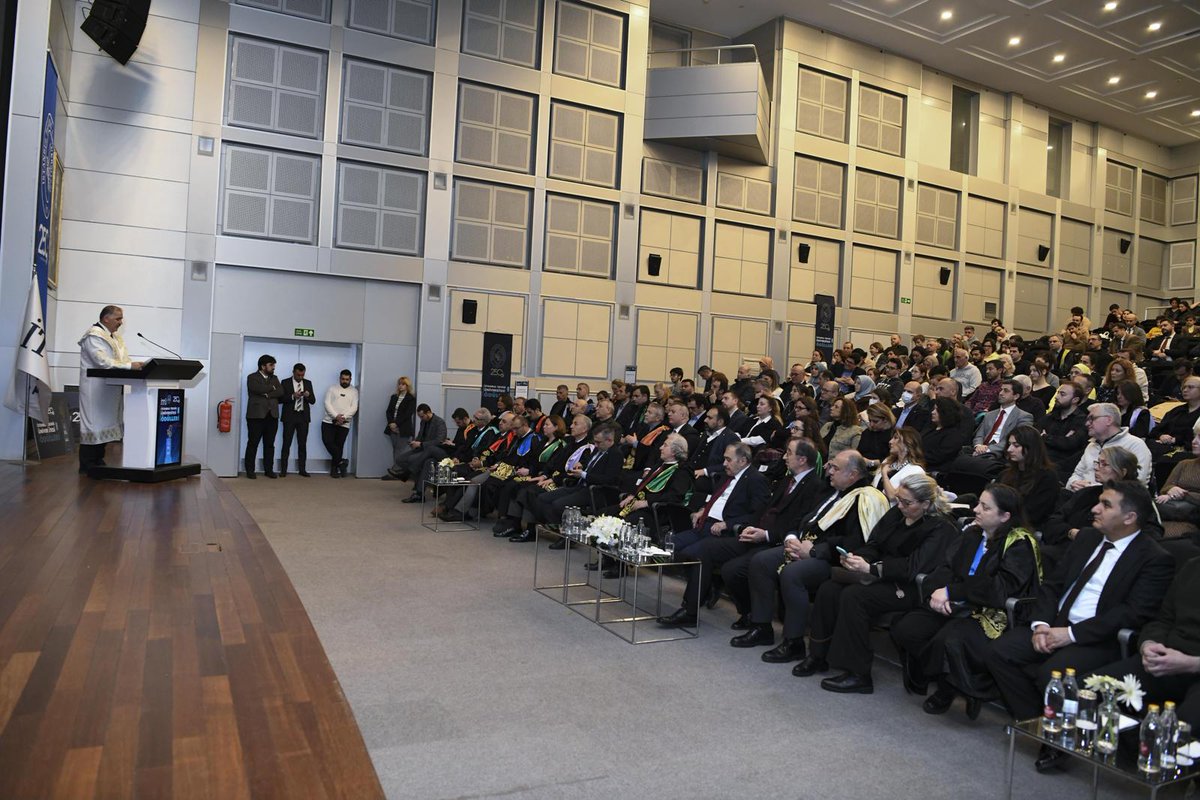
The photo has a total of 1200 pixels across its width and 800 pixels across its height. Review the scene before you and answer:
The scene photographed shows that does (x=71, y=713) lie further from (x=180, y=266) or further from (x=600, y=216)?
(x=600, y=216)

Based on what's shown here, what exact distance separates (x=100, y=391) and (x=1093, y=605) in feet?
25.8

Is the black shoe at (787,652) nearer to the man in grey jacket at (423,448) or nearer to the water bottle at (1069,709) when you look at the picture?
the water bottle at (1069,709)

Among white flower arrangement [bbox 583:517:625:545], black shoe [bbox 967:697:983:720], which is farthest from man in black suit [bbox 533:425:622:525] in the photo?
black shoe [bbox 967:697:983:720]

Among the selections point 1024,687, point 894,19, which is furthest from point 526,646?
point 894,19

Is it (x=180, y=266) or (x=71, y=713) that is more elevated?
(x=180, y=266)

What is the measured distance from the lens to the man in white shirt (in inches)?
487

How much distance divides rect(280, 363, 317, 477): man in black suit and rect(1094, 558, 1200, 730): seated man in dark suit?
1075 centimetres

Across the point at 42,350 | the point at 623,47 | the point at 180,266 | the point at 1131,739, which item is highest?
the point at 623,47

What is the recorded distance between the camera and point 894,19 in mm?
15250

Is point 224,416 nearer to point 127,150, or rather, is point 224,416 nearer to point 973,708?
point 127,150

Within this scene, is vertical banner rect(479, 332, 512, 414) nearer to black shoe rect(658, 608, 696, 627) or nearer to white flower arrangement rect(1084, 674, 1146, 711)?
black shoe rect(658, 608, 696, 627)

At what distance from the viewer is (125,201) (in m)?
11.2

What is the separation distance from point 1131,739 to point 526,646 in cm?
281

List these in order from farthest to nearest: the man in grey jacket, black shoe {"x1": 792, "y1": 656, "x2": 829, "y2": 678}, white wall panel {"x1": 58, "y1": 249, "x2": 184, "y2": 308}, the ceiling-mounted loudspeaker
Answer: the ceiling-mounted loudspeaker → white wall panel {"x1": 58, "y1": 249, "x2": 184, "y2": 308} → the man in grey jacket → black shoe {"x1": 792, "y1": 656, "x2": 829, "y2": 678}
